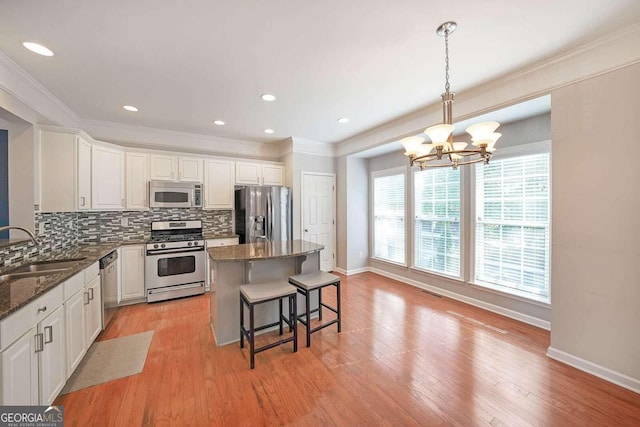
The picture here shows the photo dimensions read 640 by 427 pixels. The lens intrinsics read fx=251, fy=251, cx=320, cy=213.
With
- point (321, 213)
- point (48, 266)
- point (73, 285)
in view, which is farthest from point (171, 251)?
point (321, 213)

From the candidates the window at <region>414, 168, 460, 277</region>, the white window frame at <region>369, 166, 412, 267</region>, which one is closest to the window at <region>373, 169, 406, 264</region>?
the white window frame at <region>369, 166, 412, 267</region>

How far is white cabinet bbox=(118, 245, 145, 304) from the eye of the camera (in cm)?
356

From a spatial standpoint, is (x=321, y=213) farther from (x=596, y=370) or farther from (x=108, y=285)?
(x=596, y=370)

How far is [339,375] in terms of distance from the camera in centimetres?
212

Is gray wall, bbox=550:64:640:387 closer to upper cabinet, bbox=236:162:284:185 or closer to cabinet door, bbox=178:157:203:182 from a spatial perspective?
upper cabinet, bbox=236:162:284:185

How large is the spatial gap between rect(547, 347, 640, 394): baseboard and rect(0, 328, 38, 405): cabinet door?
3.91 m

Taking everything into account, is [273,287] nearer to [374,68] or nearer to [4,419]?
[4,419]

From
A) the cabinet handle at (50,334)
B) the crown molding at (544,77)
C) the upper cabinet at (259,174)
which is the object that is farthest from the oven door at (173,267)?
the crown molding at (544,77)

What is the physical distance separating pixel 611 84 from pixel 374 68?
1.85m

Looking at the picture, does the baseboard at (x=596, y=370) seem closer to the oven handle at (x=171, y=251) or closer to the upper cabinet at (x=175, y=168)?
→ the oven handle at (x=171, y=251)

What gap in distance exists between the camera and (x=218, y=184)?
4434mm

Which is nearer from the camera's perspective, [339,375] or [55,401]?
[55,401]

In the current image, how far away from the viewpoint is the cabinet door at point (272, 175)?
487 centimetres

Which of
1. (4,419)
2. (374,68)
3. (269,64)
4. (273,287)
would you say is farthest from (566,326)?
(4,419)
